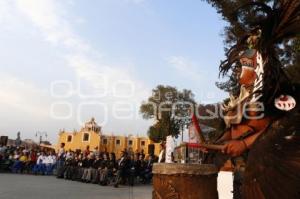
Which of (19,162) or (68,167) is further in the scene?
(19,162)

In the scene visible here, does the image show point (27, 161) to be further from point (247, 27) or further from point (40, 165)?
point (247, 27)

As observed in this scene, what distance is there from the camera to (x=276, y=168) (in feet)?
10.4

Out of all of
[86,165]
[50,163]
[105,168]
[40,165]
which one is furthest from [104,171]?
[40,165]

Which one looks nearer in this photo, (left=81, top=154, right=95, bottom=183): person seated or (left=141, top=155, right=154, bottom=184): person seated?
(left=81, top=154, right=95, bottom=183): person seated

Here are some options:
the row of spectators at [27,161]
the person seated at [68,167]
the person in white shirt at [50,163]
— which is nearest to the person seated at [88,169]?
the person seated at [68,167]

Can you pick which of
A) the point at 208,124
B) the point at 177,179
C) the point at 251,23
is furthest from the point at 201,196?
the point at 208,124

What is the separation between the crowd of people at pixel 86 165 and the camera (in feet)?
57.5

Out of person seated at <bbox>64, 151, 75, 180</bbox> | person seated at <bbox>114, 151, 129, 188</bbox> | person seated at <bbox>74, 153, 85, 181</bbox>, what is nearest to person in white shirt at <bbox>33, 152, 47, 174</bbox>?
person seated at <bbox>64, 151, 75, 180</bbox>

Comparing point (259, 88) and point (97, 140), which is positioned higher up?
point (97, 140)

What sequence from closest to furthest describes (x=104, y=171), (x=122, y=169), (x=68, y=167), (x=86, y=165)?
(x=122, y=169) < (x=104, y=171) < (x=86, y=165) < (x=68, y=167)

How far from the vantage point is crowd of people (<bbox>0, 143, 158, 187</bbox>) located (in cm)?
1752

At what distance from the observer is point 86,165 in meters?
19.2

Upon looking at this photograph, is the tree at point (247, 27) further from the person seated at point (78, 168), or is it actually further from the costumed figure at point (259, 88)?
the person seated at point (78, 168)

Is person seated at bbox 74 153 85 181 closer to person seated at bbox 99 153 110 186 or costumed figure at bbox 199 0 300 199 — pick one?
person seated at bbox 99 153 110 186
